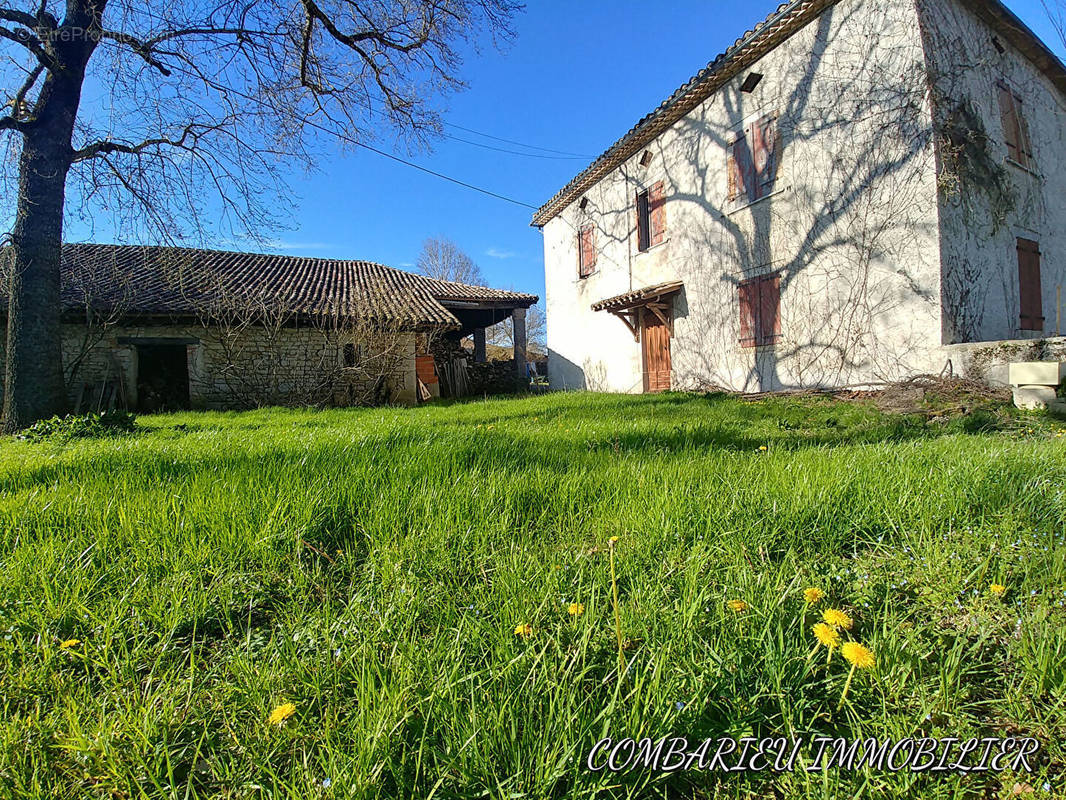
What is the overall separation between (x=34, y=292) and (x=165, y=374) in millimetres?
8088

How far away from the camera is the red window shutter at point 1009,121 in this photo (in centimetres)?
761

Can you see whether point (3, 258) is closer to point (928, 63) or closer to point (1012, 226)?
point (928, 63)

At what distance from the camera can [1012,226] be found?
7.51 meters

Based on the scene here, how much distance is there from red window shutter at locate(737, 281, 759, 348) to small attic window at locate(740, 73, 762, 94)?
3.71m

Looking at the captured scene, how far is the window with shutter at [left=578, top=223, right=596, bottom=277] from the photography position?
13500 millimetres

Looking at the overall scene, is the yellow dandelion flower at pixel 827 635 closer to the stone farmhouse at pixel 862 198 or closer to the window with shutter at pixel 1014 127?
the stone farmhouse at pixel 862 198

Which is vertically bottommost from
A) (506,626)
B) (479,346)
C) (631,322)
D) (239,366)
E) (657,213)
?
(506,626)

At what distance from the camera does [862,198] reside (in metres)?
7.02

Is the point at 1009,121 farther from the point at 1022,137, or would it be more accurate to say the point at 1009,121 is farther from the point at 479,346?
the point at 479,346

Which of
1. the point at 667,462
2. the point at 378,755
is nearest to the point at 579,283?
the point at 667,462

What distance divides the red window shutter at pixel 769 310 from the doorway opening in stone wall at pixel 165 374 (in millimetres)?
14602

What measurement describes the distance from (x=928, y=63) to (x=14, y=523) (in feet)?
35.2

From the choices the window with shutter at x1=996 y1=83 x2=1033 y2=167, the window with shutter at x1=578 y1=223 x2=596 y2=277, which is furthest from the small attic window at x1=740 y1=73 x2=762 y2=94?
the window with shutter at x1=578 y1=223 x2=596 y2=277

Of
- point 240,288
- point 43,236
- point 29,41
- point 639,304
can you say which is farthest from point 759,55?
point 240,288
